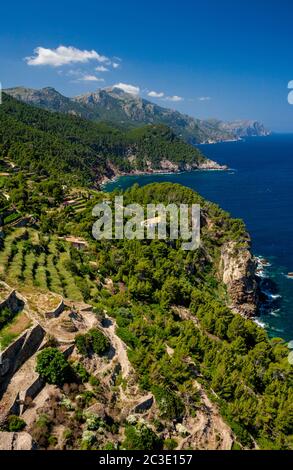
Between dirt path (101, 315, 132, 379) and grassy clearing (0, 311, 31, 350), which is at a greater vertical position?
grassy clearing (0, 311, 31, 350)

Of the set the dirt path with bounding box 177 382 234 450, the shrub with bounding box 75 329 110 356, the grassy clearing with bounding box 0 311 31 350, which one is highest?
the grassy clearing with bounding box 0 311 31 350

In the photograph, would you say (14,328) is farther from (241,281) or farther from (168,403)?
(241,281)

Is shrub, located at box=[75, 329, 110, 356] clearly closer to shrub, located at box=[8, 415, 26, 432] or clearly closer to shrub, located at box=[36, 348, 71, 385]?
shrub, located at box=[36, 348, 71, 385]

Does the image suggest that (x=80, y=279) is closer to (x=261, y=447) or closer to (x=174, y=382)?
(x=174, y=382)

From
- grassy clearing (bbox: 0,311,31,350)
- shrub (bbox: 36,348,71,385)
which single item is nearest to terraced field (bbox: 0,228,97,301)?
grassy clearing (bbox: 0,311,31,350)

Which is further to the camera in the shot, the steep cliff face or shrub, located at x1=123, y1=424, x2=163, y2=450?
the steep cliff face

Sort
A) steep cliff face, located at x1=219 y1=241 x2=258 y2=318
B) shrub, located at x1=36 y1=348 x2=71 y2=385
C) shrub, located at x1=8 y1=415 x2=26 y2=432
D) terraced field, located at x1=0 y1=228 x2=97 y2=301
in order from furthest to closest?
steep cliff face, located at x1=219 y1=241 x2=258 y2=318, terraced field, located at x1=0 y1=228 x2=97 y2=301, shrub, located at x1=36 y1=348 x2=71 y2=385, shrub, located at x1=8 y1=415 x2=26 y2=432
